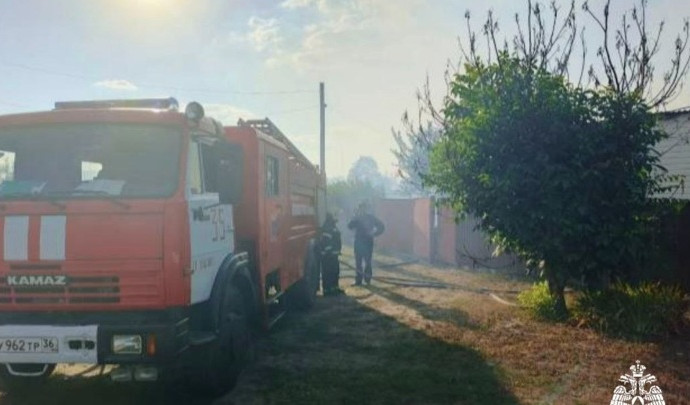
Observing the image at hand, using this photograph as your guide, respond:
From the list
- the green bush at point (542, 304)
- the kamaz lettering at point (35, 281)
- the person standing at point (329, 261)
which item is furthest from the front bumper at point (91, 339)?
the person standing at point (329, 261)

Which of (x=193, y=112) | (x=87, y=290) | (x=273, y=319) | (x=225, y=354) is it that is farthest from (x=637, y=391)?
(x=87, y=290)

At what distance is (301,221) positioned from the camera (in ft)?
28.6

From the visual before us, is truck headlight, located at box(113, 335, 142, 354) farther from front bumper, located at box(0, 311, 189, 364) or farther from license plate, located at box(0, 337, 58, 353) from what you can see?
license plate, located at box(0, 337, 58, 353)

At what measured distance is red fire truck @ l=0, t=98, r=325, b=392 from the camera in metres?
4.08

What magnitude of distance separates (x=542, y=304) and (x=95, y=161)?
22.4ft

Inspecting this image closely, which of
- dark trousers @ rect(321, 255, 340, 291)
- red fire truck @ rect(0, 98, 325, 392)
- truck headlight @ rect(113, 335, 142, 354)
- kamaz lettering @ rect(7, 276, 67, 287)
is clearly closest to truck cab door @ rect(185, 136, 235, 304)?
red fire truck @ rect(0, 98, 325, 392)

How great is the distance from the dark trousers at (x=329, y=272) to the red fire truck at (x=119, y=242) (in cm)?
603

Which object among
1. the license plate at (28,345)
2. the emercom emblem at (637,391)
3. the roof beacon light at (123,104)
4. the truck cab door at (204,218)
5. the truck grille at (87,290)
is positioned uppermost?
the roof beacon light at (123,104)

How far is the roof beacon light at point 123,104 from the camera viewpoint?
511 centimetres

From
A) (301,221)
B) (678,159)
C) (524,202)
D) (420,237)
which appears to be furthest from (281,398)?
(420,237)

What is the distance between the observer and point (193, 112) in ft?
14.7

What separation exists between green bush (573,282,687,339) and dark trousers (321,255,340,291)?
5.04 m

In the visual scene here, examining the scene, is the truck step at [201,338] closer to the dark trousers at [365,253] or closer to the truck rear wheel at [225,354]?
the truck rear wheel at [225,354]

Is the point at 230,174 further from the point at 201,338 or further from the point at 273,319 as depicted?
the point at 273,319
